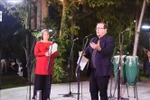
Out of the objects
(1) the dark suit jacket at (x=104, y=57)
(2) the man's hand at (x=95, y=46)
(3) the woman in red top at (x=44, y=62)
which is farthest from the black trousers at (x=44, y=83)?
(2) the man's hand at (x=95, y=46)

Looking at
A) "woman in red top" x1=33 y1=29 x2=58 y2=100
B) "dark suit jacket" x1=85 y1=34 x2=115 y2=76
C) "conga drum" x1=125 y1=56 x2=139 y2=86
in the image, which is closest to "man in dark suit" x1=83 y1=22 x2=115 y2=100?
"dark suit jacket" x1=85 y1=34 x2=115 y2=76

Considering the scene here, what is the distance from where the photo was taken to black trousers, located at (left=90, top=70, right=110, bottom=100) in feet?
11.7

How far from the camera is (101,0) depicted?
782 centimetres

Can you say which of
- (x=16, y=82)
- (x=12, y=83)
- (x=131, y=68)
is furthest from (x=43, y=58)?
(x=16, y=82)

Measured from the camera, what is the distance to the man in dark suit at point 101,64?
11.7ft

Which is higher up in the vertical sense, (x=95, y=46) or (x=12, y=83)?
(x=95, y=46)

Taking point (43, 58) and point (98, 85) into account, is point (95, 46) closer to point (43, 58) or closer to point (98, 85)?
point (98, 85)

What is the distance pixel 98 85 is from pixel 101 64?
0.27 m

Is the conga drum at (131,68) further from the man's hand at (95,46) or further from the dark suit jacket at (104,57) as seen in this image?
the man's hand at (95,46)

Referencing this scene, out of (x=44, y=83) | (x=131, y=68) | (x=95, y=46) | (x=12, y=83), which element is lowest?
(x=12, y=83)

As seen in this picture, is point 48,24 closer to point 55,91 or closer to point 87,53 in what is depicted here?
point 55,91

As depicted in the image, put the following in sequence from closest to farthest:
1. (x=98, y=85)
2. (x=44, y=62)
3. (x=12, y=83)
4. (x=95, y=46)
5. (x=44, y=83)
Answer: (x=95, y=46)
(x=98, y=85)
(x=44, y=62)
(x=44, y=83)
(x=12, y=83)

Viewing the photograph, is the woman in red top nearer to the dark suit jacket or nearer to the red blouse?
the red blouse

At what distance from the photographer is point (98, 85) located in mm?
3617
